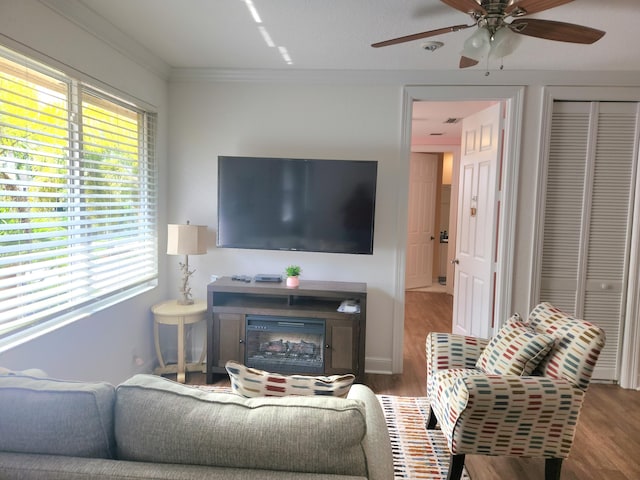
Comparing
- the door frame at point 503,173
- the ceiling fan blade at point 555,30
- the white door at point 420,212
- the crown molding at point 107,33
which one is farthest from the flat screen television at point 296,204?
the white door at point 420,212

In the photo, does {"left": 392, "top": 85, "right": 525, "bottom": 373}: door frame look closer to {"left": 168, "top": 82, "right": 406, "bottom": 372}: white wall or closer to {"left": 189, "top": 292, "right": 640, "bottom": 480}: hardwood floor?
{"left": 168, "top": 82, "right": 406, "bottom": 372}: white wall

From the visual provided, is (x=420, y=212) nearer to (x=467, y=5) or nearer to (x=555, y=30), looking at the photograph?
(x=555, y=30)

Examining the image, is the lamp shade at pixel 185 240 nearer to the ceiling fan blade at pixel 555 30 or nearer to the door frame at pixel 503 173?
the door frame at pixel 503 173

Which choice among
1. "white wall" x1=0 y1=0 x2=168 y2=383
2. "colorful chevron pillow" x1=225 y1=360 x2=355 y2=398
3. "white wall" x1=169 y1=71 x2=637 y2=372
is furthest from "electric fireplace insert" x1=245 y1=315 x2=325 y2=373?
"colorful chevron pillow" x1=225 y1=360 x2=355 y2=398

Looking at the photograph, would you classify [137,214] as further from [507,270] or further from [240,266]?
[507,270]

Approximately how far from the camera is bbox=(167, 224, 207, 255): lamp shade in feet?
10.9

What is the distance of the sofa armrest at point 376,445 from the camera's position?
1.12 m

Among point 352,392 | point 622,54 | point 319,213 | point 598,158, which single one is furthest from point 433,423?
point 622,54

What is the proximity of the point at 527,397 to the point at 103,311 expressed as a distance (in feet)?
8.28

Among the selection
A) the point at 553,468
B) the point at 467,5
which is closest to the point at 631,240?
the point at 553,468

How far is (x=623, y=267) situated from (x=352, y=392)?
301 centimetres

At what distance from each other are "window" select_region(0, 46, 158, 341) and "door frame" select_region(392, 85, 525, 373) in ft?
6.86

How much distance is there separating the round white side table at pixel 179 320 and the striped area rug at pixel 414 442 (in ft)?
5.07

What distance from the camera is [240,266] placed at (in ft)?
12.2
